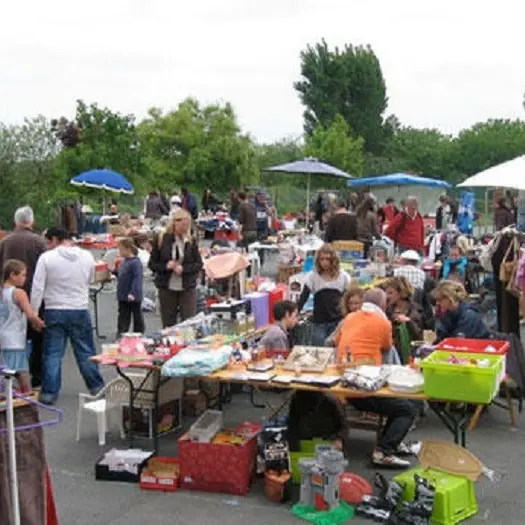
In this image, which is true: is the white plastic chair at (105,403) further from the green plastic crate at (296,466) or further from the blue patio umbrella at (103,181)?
the blue patio umbrella at (103,181)

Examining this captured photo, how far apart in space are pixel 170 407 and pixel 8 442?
10.2ft

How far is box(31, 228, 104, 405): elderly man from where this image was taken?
7004 millimetres

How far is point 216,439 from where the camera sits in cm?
559

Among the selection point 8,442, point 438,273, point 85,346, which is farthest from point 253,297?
point 438,273

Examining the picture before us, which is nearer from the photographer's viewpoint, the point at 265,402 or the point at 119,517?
the point at 119,517

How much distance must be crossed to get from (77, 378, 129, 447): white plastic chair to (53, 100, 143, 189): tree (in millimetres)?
19243

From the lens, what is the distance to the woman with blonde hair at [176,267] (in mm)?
8133

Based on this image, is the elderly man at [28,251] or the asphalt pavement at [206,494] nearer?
the asphalt pavement at [206,494]

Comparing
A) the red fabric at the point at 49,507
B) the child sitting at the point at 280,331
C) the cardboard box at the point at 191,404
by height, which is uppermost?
the child sitting at the point at 280,331

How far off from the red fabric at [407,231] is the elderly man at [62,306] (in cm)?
669

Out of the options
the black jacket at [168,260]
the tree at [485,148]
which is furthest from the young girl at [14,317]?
the tree at [485,148]

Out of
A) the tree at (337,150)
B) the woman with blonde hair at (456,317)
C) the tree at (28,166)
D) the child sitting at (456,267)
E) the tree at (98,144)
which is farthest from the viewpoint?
the tree at (337,150)

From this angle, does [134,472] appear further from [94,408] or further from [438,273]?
[438,273]

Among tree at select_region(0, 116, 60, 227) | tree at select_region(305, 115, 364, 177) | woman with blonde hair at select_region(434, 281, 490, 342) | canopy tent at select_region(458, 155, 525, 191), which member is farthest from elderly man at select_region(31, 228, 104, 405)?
tree at select_region(305, 115, 364, 177)
